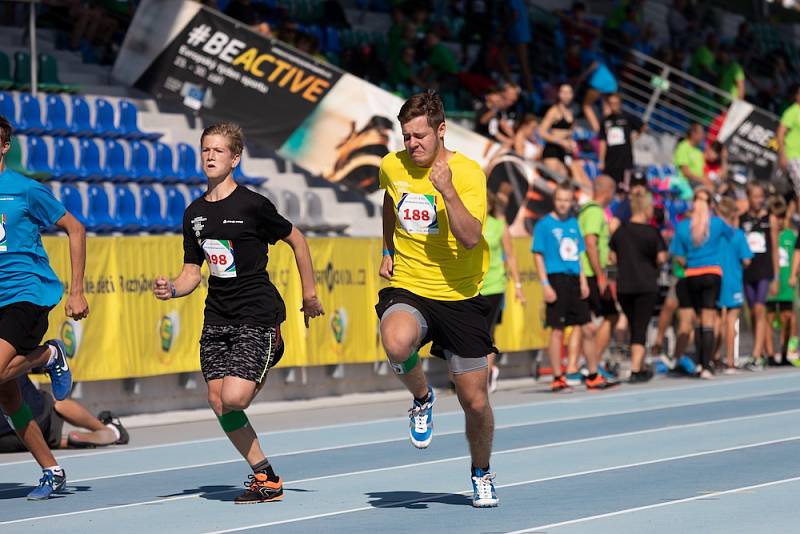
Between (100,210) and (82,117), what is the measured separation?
1.80 meters

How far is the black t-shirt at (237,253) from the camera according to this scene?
8.93 m

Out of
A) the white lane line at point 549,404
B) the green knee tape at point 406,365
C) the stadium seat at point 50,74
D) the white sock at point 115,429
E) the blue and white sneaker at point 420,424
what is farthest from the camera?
the stadium seat at point 50,74

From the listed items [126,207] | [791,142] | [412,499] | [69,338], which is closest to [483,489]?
[412,499]

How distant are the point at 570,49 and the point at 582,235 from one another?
1307cm

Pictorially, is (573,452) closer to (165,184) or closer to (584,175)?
(165,184)

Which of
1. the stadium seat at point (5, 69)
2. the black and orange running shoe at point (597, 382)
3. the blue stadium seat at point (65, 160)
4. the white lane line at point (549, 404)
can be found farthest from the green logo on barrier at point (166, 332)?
the stadium seat at point (5, 69)

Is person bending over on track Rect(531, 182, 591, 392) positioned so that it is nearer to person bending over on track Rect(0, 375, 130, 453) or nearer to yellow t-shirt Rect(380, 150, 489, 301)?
person bending over on track Rect(0, 375, 130, 453)

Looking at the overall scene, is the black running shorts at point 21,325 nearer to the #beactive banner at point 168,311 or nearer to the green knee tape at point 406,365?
the green knee tape at point 406,365

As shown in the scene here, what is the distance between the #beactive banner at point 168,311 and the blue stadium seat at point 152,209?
8.20 ft

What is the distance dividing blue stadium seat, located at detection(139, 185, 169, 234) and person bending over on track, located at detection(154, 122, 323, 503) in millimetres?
9173

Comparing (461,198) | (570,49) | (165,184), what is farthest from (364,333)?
(570,49)

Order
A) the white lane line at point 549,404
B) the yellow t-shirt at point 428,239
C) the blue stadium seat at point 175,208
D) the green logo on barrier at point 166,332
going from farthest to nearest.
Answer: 1. the blue stadium seat at point 175,208
2. the green logo on barrier at point 166,332
3. the white lane line at point 549,404
4. the yellow t-shirt at point 428,239

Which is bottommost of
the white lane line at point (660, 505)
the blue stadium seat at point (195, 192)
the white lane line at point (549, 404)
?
the white lane line at point (660, 505)

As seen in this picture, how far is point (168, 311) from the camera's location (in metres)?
14.9
